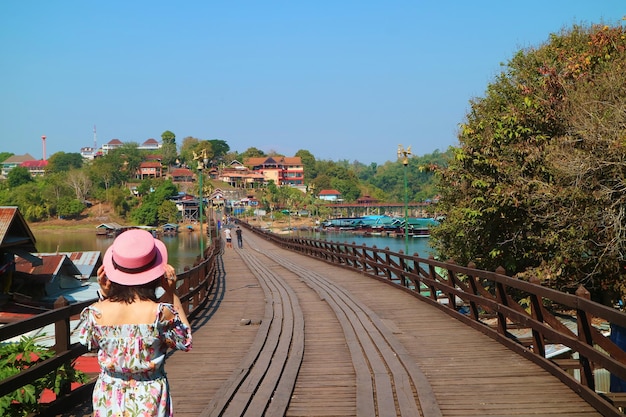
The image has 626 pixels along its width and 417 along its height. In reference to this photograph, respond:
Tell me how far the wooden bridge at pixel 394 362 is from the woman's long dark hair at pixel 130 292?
2.51 metres

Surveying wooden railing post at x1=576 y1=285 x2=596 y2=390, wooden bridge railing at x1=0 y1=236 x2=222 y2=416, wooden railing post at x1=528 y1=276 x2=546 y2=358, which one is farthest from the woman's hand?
wooden railing post at x1=528 y1=276 x2=546 y2=358

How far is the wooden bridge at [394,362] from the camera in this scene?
236 inches

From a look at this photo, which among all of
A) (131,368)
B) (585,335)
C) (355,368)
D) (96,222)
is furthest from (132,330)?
(96,222)

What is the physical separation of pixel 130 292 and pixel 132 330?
0.21 m

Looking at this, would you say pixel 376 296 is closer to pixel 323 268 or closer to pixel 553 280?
pixel 553 280

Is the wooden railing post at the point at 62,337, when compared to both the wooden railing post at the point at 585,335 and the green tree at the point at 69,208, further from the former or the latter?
the green tree at the point at 69,208

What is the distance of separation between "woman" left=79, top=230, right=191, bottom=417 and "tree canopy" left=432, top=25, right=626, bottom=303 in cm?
1140

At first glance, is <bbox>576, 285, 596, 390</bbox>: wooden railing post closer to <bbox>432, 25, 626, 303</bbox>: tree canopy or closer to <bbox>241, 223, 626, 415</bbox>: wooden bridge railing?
<bbox>241, 223, 626, 415</bbox>: wooden bridge railing

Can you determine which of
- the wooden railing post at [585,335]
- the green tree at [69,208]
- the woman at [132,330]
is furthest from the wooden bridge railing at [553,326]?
the green tree at [69,208]

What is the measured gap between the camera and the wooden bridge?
19.7 ft

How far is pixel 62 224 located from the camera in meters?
156

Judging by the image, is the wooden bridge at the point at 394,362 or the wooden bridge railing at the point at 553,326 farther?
the wooden bridge at the point at 394,362

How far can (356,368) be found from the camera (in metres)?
7.58

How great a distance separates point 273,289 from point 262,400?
1167 centimetres
